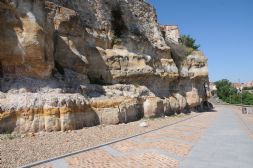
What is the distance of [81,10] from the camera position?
20.7 meters

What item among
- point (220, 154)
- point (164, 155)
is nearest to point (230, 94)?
point (220, 154)

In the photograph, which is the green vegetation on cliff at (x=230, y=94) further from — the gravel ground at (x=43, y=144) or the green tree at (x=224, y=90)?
the gravel ground at (x=43, y=144)

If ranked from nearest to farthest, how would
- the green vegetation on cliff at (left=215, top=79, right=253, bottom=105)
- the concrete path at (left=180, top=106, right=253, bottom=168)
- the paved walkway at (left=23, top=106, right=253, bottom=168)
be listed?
the paved walkway at (left=23, top=106, right=253, bottom=168)
the concrete path at (left=180, top=106, right=253, bottom=168)
the green vegetation on cliff at (left=215, top=79, right=253, bottom=105)

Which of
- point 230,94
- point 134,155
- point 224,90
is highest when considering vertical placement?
point 224,90

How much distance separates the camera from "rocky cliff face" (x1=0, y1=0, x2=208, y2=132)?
1206 centimetres

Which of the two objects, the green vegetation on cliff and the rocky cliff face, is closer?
the rocky cliff face

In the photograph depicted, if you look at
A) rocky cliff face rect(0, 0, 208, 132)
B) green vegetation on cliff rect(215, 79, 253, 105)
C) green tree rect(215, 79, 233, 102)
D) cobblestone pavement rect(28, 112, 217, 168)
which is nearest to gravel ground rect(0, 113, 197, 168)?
cobblestone pavement rect(28, 112, 217, 168)

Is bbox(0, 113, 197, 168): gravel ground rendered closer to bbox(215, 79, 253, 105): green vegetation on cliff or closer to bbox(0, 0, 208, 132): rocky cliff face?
bbox(0, 0, 208, 132): rocky cliff face

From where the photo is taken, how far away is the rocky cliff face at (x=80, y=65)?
39.6ft

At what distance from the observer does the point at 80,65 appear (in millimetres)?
17047

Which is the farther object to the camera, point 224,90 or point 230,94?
point 224,90

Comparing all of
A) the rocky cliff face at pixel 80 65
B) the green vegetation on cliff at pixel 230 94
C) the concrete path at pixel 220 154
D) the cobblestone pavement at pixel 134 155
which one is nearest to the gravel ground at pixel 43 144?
the cobblestone pavement at pixel 134 155

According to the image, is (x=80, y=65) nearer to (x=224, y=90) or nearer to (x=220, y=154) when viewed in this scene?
(x=220, y=154)

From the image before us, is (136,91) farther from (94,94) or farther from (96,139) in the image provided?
(96,139)
